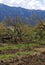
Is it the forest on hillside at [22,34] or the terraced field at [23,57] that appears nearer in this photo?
the terraced field at [23,57]

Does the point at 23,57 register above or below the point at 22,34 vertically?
below

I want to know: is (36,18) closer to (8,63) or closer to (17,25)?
(17,25)

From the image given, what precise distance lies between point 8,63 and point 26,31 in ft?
110

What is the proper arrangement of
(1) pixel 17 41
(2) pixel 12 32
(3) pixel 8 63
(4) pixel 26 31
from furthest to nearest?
(4) pixel 26 31 → (2) pixel 12 32 → (1) pixel 17 41 → (3) pixel 8 63

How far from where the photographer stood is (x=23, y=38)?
152 feet

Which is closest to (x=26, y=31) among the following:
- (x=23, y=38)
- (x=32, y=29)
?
(x=32, y=29)

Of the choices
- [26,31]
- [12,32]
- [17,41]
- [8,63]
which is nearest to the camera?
[8,63]

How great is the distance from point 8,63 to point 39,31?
30.1 meters

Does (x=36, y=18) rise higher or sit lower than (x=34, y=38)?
higher

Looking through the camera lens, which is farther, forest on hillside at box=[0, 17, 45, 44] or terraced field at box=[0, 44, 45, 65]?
forest on hillside at box=[0, 17, 45, 44]

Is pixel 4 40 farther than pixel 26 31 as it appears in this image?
No

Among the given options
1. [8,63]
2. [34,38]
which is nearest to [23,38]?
[34,38]

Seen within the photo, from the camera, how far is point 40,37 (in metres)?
45.6

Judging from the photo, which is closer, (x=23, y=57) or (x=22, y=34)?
(x=23, y=57)
